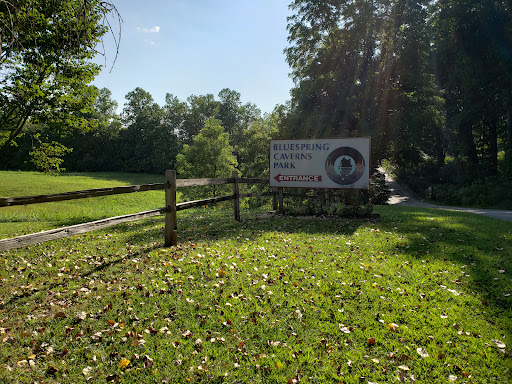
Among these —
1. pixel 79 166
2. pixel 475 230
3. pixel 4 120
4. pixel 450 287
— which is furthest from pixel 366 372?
pixel 79 166

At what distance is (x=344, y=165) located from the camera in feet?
39.4

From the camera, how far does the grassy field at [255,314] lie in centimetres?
317

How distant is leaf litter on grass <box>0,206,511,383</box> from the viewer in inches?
125

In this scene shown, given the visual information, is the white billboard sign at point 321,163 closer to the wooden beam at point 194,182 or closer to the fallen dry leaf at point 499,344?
the wooden beam at point 194,182

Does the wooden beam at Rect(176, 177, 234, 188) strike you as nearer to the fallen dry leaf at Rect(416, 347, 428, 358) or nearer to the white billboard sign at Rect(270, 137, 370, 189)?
the white billboard sign at Rect(270, 137, 370, 189)

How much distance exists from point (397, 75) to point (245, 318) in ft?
86.8

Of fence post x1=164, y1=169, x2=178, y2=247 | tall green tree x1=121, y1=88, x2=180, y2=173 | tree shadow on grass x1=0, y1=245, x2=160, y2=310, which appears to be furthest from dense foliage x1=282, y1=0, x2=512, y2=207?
tall green tree x1=121, y1=88, x2=180, y2=173

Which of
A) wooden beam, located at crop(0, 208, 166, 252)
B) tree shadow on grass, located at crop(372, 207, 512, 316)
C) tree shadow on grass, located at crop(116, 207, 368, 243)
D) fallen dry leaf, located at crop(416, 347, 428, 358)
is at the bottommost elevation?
fallen dry leaf, located at crop(416, 347, 428, 358)

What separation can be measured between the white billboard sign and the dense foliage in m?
13.5

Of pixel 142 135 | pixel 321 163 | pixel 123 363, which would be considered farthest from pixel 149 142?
pixel 123 363

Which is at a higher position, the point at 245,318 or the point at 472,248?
the point at 472,248

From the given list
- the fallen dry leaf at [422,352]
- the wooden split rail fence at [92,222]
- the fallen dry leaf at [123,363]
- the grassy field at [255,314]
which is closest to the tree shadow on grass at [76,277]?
the grassy field at [255,314]

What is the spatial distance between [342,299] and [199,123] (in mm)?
70799

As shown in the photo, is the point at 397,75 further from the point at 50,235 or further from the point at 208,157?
the point at 50,235
